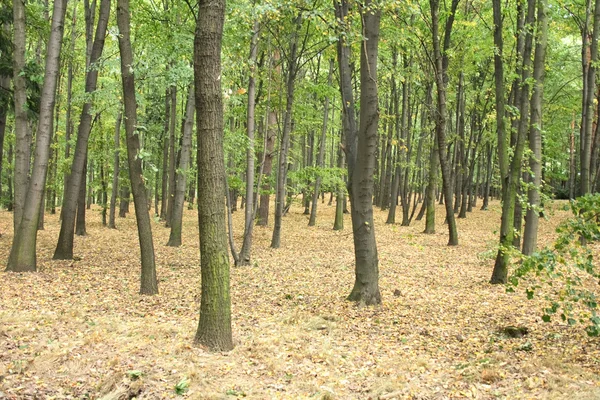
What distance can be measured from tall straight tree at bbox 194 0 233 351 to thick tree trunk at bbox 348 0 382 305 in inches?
115

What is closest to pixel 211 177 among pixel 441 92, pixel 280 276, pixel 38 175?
pixel 280 276

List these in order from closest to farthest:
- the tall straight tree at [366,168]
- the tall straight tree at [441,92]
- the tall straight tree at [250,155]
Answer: the tall straight tree at [366,168]
the tall straight tree at [250,155]
the tall straight tree at [441,92]

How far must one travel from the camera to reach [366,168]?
7.28m

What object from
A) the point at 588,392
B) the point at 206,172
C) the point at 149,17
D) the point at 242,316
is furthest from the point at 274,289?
the point at 149,17

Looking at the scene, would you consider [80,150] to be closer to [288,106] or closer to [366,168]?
[288,106]

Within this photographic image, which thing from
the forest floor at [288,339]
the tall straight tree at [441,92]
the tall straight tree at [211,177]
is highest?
the tall straight tree at [441,92]

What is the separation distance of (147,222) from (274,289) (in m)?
2.91

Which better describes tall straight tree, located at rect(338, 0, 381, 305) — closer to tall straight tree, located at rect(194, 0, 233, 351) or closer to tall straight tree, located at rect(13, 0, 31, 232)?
tall straight tree, located at rect(194, 0, 233, 351)

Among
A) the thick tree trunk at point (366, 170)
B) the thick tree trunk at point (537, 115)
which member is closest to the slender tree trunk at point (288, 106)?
the thick tree trunk at point (366, 170)

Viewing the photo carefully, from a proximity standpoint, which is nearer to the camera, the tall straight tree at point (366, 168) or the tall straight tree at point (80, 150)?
the tall straight tree at point (366, 168)

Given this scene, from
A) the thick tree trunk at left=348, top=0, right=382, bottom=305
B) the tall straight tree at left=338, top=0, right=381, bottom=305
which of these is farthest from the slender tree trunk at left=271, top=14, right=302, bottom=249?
the thick tree trunk at left=348, top=0, right=382, bottom=305

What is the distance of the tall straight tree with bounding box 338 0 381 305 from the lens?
23.5 feet

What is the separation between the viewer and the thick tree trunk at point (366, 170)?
23.5ft

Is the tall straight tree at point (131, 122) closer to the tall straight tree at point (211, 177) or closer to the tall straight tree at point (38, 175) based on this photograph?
the tall straight tree at point (38, 175)
